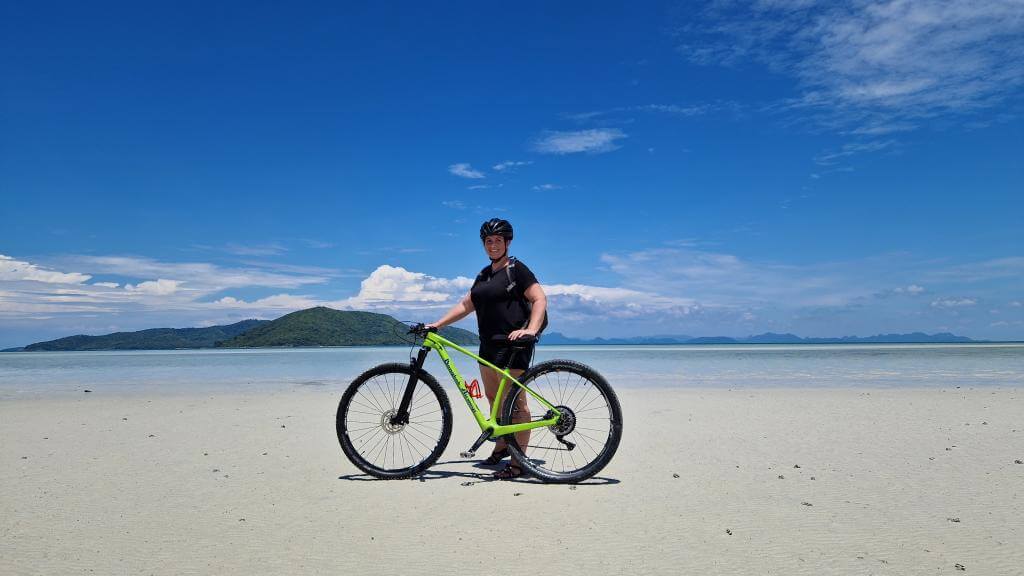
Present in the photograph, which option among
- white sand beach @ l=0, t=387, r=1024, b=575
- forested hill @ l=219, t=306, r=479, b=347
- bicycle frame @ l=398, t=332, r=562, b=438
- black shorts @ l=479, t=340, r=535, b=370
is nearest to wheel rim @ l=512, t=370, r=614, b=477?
bicycle frame @ l=398, t=332, r=562, b=438

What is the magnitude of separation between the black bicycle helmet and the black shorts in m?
1.05

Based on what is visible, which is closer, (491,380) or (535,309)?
(535,309)

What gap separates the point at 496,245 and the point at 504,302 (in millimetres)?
577

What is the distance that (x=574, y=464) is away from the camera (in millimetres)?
6688

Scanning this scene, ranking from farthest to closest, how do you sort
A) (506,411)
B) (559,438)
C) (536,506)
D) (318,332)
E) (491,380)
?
(318,332)
(491,380)
(506,411)
(559,438)
(536,506)

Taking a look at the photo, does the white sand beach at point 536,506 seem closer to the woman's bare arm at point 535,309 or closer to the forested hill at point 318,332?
the woman's bare arm at point 535,309

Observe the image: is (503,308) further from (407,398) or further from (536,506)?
(536,506)

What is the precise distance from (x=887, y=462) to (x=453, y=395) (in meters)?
10.1

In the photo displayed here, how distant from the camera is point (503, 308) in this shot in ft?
20.3

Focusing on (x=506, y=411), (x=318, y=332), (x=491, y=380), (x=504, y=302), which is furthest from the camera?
(x=318, y=332)

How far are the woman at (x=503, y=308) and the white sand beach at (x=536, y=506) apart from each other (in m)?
0.85

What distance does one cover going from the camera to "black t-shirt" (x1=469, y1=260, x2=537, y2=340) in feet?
20.3

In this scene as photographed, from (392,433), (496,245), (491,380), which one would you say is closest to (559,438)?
(491,380)

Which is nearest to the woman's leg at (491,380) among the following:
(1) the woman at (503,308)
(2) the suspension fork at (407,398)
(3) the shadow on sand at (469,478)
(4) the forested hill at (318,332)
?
(1) the woman at (503,308)
